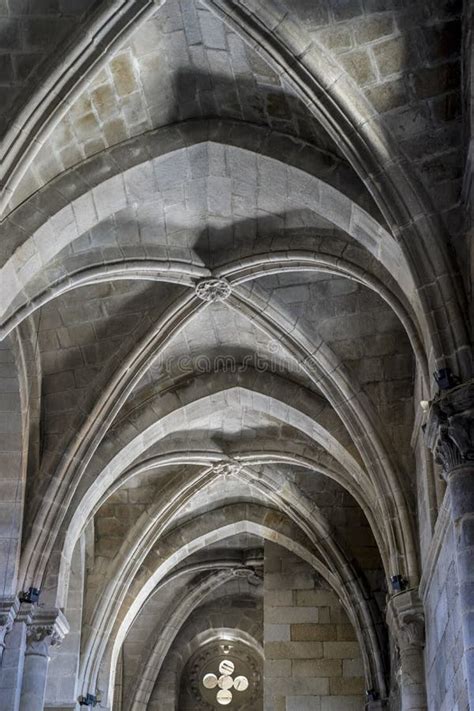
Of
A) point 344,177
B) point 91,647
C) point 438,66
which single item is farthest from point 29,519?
point 438,66

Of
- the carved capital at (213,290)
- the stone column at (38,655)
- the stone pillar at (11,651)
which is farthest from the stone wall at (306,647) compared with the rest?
the carved capital at (213,290)

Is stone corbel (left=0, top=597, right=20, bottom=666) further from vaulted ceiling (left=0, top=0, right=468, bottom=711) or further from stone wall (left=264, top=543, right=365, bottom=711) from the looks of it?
stone wall (left=264, top=543, right=365, bottom=711)

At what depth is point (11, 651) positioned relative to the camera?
12.7 metres

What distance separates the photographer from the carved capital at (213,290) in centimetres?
1238

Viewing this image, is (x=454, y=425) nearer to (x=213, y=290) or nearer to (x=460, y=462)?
(x=460, y=462)

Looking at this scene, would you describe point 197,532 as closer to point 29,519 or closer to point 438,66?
point 29,519

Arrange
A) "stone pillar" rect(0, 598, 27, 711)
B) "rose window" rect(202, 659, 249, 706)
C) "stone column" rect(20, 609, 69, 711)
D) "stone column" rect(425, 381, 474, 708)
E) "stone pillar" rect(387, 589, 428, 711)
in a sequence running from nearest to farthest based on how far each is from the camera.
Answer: "stone column" rect(425, 381, 474, 708) < "stone pillar" rect(387, 589, 428, 711) < "stone pillar" rect(0, 598, 27, 711) < "stone column" rect(20, 609, 69, 711) < "rose window" rect(202, 659, 249, 706)

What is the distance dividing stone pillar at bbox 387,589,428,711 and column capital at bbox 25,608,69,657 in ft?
13.6

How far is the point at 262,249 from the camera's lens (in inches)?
475

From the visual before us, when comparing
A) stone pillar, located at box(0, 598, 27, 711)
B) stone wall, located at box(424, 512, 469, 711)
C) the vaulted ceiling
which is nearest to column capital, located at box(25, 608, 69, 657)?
stone pillar, located at box(0, 598, 27, 711)

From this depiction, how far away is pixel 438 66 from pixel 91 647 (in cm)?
1075

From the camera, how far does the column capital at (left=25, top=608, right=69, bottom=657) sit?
42.5 ft

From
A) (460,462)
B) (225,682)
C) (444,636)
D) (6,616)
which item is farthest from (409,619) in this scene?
(225,682)

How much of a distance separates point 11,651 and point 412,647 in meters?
4.69
